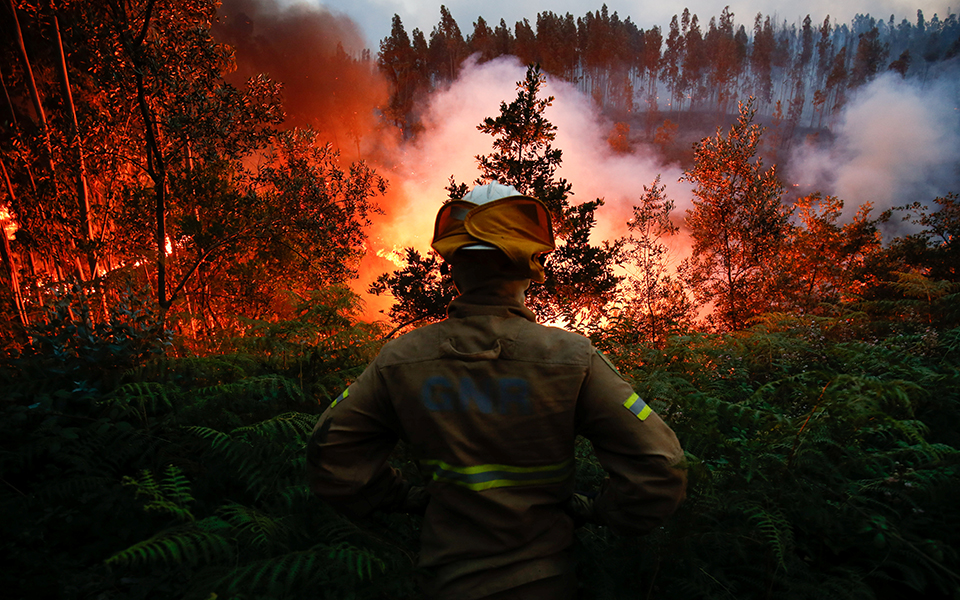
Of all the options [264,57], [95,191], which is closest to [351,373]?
[95,191]

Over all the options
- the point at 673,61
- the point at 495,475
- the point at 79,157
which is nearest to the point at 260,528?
the point at 495,475

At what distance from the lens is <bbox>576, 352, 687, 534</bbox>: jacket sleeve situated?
150 centimetres

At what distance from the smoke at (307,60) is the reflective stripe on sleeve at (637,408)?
1255 inches

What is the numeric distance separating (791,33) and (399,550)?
13734 centimetres

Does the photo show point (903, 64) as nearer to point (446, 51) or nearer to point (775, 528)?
point (446, 51)

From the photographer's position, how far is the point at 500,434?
5.29 ft

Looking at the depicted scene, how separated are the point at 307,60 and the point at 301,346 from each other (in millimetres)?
46905

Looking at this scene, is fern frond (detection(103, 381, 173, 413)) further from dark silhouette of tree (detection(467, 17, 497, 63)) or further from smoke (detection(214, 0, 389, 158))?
dark silhouette of tree (detection(467, 17, 497, 63))

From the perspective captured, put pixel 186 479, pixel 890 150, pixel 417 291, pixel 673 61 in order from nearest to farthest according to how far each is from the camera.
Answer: pixel 186 479
pixel 417 291
pixel 890 150
pixel 673 61

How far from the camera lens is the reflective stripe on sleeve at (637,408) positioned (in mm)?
1526

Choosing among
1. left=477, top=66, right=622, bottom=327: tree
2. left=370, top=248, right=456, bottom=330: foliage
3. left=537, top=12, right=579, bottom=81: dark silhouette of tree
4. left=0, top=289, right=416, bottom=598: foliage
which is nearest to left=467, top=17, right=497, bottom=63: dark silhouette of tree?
left=537, top=12, right=579, bottom=81: dark silhouette of tree

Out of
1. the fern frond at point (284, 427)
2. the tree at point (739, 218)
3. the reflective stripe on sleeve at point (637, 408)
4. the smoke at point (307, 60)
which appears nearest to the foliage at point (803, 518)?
the reflective stripe on sleeve at point (637, 408)

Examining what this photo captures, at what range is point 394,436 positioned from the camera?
1900mm

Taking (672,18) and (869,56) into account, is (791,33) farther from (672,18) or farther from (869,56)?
(672,18)
